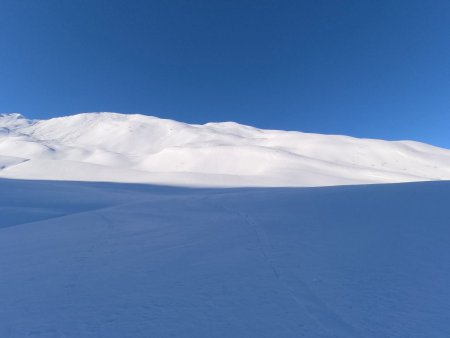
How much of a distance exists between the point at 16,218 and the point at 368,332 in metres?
8.29

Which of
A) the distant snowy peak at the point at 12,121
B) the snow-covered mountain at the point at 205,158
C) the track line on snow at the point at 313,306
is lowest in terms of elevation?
the track line on snow at the point at 313,306

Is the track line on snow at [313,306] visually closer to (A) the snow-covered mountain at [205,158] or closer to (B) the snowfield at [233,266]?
(B) the snowfield at [233,266]

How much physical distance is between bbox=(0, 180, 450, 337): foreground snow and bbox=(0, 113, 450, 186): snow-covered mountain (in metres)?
9.53

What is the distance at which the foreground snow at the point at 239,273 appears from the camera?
2502mm

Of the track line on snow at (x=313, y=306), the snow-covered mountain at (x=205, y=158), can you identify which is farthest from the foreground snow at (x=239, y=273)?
the snow-covered mountain at (x=205, y=158)

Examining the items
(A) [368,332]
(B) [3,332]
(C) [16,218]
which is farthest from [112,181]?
(A) [368,332]

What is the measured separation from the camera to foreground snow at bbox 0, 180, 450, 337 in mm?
2502

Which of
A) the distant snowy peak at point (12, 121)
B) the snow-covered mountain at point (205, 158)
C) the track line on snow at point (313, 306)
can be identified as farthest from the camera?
the distant snowy peak at point (12, 121)

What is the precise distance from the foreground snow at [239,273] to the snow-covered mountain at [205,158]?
953 cm

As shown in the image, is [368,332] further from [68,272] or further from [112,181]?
[112,181]

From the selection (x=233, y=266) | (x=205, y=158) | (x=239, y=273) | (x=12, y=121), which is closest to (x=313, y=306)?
(x=239, y=273)

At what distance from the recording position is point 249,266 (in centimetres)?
369

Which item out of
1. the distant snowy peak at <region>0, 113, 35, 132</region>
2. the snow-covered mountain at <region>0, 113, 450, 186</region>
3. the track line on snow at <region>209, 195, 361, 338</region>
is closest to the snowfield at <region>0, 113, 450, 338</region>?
the track line on snow at <region>209, 195, 361, 338</region>

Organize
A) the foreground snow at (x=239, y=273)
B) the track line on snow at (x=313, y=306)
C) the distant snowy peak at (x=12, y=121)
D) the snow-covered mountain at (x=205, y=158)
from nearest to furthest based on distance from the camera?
the track line on snow at (x=313, y=306) < the foreground snow at (x=239, y=273) < the snow-covered mountain at (x=205, y=158) < the distant snowy peak at (x=12, y=121)
